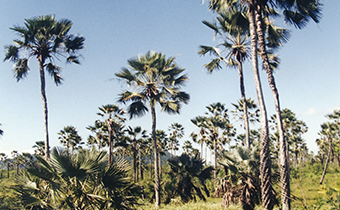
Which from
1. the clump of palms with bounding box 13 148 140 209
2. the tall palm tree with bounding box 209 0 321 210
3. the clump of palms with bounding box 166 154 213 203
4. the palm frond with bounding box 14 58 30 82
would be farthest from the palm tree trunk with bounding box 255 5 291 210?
the palm frond with bounding box 14 58 30 82

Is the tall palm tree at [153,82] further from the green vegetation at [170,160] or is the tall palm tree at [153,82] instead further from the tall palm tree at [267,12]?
the tall palm tree at [267,12]

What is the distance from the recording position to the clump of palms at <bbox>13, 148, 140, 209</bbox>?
22.5ft

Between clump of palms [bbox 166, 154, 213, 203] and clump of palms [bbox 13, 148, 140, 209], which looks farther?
clump of palms [bbox 166, 154, 213, 203]

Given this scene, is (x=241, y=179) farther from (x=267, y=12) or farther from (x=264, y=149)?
(x=267, y=12)

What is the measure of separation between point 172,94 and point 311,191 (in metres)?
22.5

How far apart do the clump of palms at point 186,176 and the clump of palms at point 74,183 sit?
888 cm

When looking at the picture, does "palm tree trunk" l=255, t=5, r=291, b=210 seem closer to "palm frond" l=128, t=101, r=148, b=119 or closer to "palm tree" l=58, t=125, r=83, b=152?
"palm frond" l=128, t=101, r=148, b=119

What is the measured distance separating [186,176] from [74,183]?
10309 millimetres

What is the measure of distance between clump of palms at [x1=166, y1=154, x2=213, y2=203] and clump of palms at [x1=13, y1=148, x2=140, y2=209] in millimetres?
8876

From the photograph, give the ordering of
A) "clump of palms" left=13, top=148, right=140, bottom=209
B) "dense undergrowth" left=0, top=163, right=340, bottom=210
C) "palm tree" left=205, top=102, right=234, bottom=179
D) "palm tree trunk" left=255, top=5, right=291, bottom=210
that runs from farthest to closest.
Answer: "palm tree" left=205, top=102, right=234, bottom=179
"palm tree trunk" left=255, top=5, right=291, bottom=210
"clump of palms" left=13, top=148, right=140, bottom=209
"dense undergrowth" left=0, top=163, right=340, bottom=210

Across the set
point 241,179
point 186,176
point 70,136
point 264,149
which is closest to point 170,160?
point 186,176

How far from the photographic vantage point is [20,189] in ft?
22.4

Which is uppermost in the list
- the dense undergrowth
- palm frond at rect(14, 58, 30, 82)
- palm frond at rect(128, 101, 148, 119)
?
palm frond at rect(14, 58, 30, 82)

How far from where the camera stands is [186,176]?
1659cm
